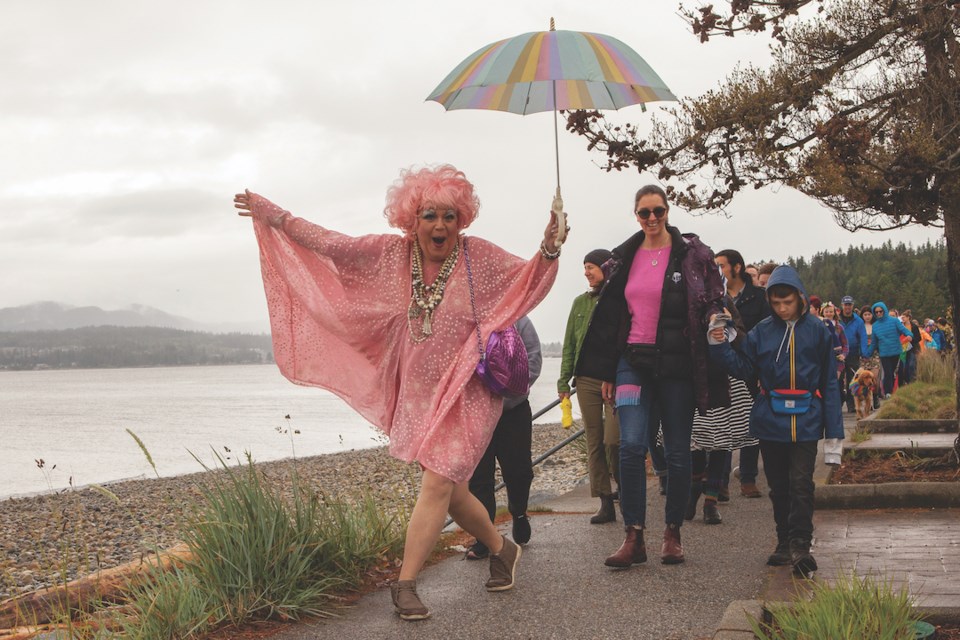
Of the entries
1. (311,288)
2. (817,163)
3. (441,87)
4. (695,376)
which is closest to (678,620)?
(695,376)

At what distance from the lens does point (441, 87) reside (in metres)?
5.79

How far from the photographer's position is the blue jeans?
6.01 meters

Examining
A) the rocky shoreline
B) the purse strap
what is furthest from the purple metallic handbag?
the rocky shoreline

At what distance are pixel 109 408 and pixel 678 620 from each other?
76.8 m

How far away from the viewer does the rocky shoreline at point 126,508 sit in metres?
11.2

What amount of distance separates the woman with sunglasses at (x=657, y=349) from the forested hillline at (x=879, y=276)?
2874 inches

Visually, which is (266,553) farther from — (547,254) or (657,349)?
(657,349)

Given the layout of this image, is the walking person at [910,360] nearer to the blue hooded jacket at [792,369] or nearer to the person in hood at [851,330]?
the person in hood at [851,330]

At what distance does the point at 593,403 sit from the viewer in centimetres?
779

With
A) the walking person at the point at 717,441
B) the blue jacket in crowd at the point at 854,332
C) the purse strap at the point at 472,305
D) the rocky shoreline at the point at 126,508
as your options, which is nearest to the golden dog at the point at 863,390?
the blue jacket in crowd at the point at 854,332

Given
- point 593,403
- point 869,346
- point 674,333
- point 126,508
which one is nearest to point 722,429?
point 593,403

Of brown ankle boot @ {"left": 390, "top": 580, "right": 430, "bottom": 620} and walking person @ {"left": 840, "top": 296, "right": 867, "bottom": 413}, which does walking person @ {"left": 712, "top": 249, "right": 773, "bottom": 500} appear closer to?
brown ankle boot @ {"left": 390, "top": 580, "right": 430, "bottom": 620}

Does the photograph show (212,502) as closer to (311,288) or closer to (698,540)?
(311,288)

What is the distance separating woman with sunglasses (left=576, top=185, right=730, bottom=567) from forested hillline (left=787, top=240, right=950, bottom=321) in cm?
7300
